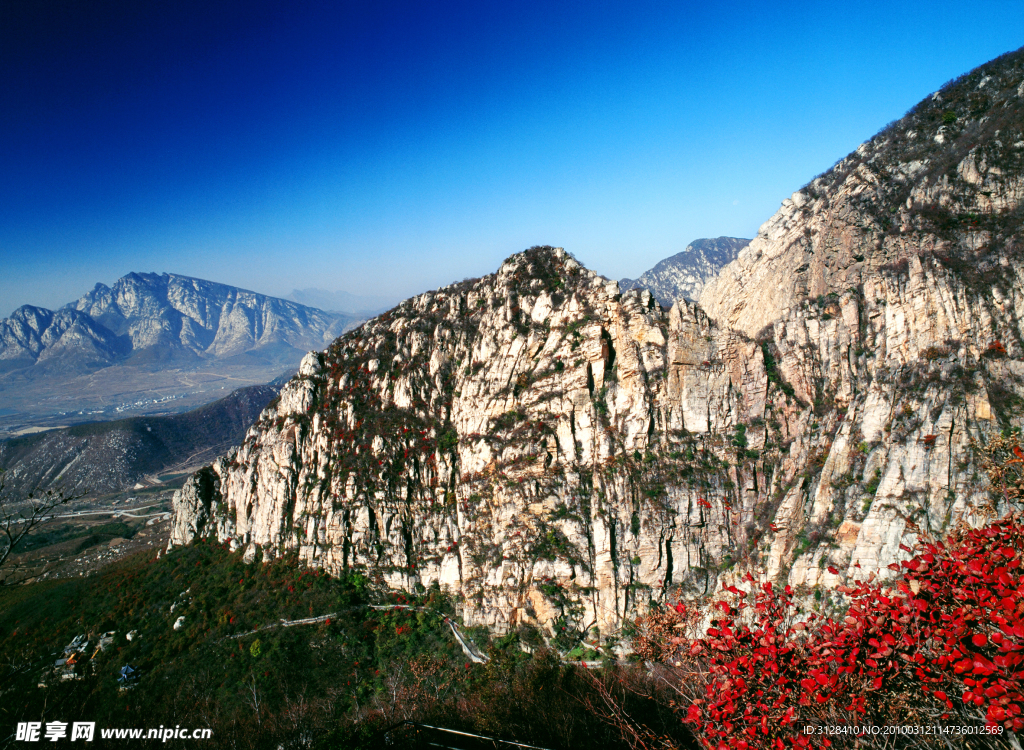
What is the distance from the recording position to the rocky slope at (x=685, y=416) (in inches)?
1224

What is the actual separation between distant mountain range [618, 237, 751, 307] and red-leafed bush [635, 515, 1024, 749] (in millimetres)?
150234

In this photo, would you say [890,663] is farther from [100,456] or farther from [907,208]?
[100,456]

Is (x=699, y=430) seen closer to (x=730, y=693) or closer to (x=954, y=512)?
(x=954, y=512)

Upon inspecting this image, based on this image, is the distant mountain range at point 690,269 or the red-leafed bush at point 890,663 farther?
the distant mountain range at point 690,269

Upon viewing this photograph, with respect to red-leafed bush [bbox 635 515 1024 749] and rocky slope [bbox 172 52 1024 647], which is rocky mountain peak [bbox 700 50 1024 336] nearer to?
rocky slope [bbox 172 52 1024 647]

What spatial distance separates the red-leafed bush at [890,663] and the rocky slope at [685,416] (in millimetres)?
24523

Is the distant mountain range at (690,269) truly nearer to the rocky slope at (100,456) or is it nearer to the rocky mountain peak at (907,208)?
the rocky mountain peak at (907,208)

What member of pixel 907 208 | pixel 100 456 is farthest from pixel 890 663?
pixel 100 456

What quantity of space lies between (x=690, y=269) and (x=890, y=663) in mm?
179590

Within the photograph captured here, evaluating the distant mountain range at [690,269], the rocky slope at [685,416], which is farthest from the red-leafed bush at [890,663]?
the distant mountain range at [690,269]

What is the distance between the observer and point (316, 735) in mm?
21453

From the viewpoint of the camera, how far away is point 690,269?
169125mm

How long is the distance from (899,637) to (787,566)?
96.8 feet

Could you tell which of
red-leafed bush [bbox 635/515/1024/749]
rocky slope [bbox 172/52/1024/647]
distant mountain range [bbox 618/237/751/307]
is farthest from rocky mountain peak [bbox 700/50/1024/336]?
distant mountain range [bbox 618/237/751/307]
